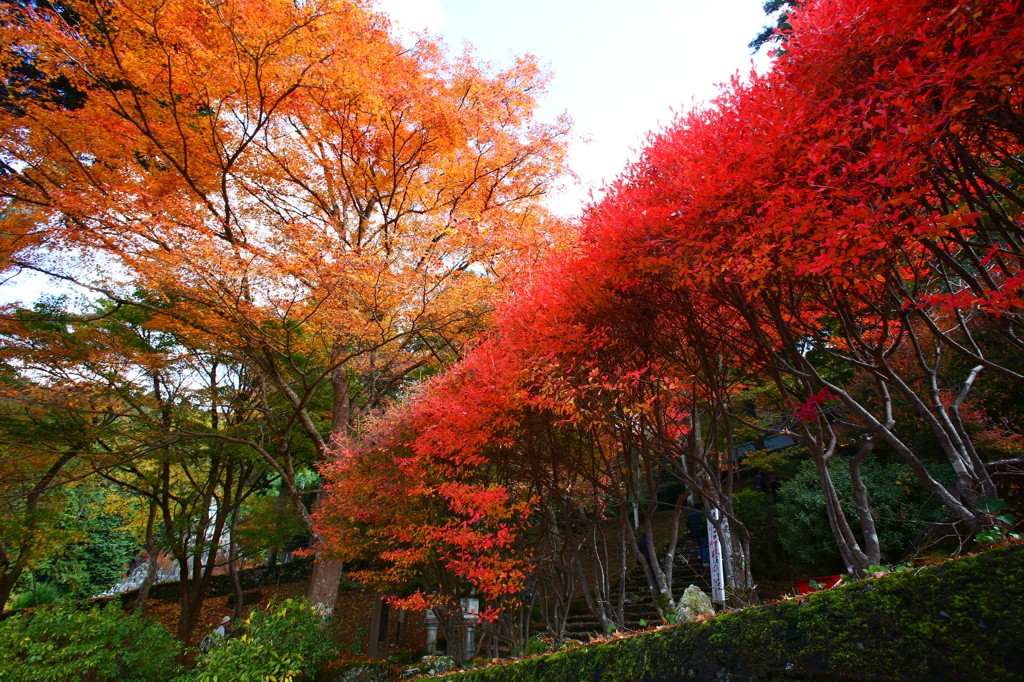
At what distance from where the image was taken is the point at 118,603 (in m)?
8.82

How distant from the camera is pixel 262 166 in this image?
10.3 meters

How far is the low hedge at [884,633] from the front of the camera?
210 cm

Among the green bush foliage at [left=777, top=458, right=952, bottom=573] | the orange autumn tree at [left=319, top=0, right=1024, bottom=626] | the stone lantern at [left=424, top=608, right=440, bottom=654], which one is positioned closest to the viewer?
the orange autumn tree at [left=319, top=0, right=1024, bottom=626]

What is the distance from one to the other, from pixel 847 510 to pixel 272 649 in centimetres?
940

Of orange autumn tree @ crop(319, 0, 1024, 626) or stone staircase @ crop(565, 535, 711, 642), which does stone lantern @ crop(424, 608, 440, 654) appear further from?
orange autumn tree @ crop(319, 0, 1024, 626)

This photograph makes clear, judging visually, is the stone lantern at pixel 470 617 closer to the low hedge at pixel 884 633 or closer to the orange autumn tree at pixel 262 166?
the orange autumn tree at pixel 262 166

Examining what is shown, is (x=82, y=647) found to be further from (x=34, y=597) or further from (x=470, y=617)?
(x=34, y=597)

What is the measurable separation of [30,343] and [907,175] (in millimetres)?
12741

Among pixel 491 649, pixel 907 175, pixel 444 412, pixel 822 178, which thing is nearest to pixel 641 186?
pixel 822 178

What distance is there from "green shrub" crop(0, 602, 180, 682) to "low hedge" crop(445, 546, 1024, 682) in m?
7.92

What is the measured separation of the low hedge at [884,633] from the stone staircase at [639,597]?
5.82 meters

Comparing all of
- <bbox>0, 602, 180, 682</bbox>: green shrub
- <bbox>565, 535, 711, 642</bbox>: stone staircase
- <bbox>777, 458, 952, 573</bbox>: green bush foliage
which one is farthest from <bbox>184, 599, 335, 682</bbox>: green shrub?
<bbox>777, 458, 952, 573</bbox>: green bush foliage

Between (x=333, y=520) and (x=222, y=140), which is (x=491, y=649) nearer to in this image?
(x=333, y=520)

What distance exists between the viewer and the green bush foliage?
9523mm
